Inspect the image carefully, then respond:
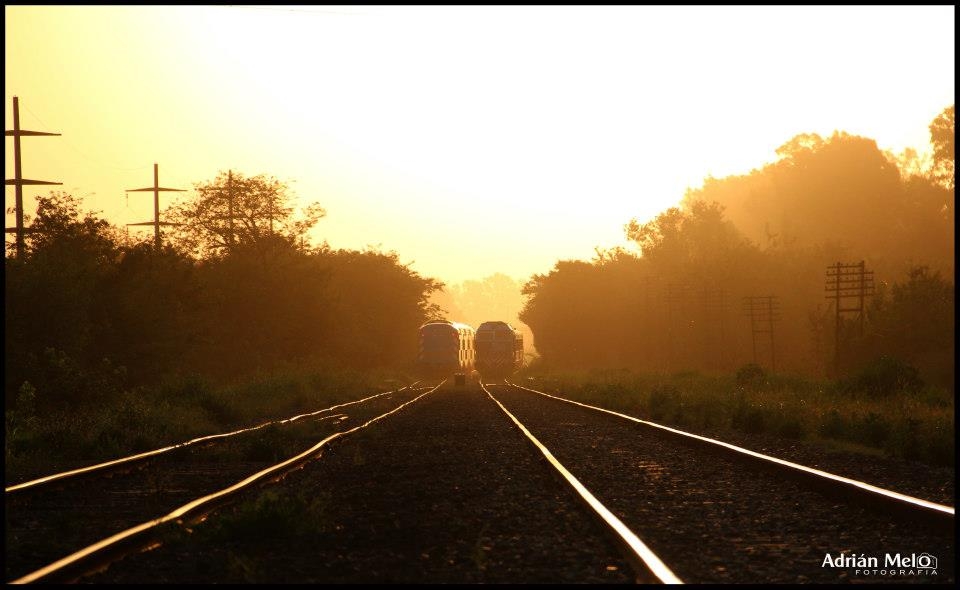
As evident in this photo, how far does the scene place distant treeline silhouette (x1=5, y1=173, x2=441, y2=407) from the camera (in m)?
26.8

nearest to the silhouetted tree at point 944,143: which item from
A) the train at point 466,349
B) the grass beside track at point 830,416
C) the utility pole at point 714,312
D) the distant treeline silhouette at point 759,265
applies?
the distant treeline silhouette at point 759,265

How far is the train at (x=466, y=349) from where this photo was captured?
59.3 metres

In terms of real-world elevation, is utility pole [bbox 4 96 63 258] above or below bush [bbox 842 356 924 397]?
above

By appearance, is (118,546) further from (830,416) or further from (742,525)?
(830,416)

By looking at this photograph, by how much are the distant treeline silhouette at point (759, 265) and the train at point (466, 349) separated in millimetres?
13075

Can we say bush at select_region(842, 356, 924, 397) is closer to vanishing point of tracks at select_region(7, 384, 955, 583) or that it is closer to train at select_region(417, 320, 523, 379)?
vanishing point of tracks at select_region(7, 384, 955, 583)

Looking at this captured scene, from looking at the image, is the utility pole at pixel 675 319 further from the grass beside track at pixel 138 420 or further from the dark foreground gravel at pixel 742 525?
the dark foreground gravel at pixel 742 525

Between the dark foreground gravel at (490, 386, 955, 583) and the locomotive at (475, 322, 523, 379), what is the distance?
57451 mm

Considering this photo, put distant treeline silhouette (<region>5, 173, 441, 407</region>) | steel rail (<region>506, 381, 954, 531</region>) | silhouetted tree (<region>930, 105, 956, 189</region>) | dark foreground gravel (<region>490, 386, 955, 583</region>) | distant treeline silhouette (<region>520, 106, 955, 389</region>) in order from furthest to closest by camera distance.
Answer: silhouetted tree (<region>930, 105, 956, 189</region>) → distant treeline silhouette (<region>520, 106, 955, 389</region>) → distant treeline silhouette (<region>5, 173, 441, 407</region>) → steel rail (<region>506, 381, 954, 531</region>) → dark foreground gravel (<region>490, 386, 955, 583</region>)

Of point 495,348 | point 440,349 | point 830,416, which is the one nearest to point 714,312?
point 495,348

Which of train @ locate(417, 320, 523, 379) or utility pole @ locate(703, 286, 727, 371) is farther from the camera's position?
utility pole @ locate(703, 286, 727, 371)

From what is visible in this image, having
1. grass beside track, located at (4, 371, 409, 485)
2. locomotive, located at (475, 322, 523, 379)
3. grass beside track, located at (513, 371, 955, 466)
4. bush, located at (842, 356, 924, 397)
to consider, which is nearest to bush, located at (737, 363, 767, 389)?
grass beside track, located at (513, 371, 955, 466)

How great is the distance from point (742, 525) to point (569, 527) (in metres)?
1.28

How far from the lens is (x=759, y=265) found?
88.2 m
